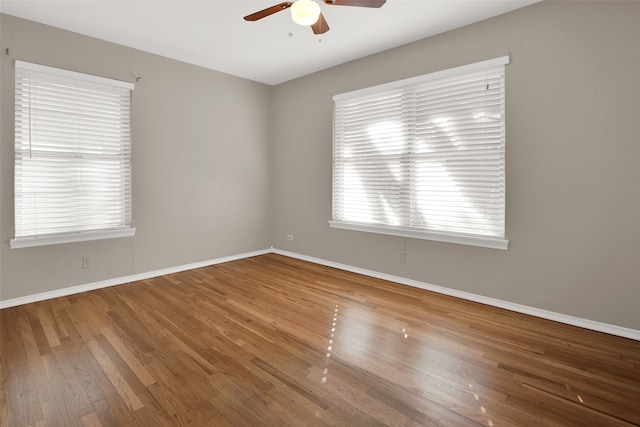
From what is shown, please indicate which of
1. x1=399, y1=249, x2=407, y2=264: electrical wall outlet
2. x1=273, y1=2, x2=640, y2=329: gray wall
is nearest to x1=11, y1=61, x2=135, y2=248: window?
x1=399, y1=249, x2=407, y2=264: electrical wall outlet

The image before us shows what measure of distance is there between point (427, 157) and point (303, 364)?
8.27ft

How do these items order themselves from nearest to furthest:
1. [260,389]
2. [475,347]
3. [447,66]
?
[260,389] < [475,347] < [447,66]

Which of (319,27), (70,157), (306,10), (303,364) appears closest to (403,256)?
(303,364)

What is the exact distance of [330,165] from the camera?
4.65 meters

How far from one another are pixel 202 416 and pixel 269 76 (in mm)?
4590

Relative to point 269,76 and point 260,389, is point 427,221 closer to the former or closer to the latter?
point 260,389

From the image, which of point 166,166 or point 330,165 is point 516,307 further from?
point 166,166

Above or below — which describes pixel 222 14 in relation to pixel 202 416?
above

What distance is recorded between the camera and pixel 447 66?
342 centimetres

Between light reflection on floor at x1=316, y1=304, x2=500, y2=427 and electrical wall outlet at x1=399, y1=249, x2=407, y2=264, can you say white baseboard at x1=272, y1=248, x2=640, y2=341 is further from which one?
light reflection on floor at x1=316, y1=304, x2=500, y2=427

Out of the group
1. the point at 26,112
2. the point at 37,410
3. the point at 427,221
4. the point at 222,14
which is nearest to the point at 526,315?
the point at 427,221

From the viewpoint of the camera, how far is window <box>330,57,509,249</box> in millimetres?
3146

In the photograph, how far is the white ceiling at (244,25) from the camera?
115 inches

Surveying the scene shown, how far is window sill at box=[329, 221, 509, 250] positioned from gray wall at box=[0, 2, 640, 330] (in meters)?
0.09
